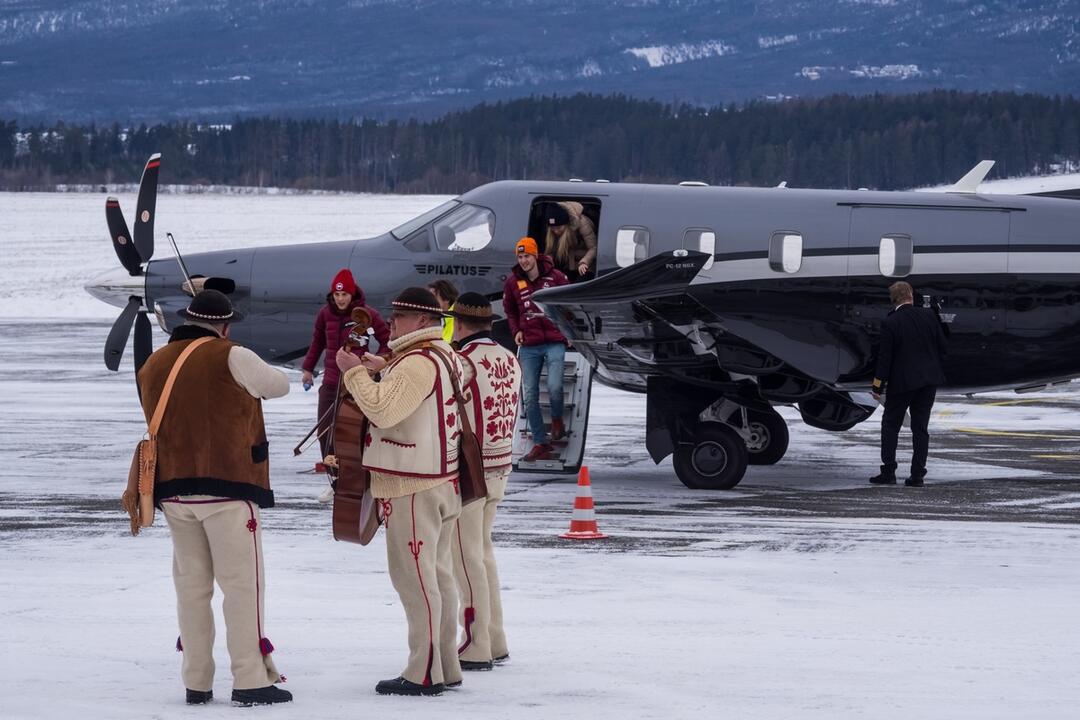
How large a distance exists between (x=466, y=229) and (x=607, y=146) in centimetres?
12095

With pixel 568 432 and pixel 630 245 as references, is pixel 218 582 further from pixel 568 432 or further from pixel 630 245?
pixel 630 245

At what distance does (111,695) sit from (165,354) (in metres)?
1.50

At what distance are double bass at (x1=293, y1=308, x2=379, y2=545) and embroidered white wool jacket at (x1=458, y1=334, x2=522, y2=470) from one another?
65 centimetres

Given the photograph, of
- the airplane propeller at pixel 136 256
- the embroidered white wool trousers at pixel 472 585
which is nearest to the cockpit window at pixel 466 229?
the airplane propeller at pixel 136 256

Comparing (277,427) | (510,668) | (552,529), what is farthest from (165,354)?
(277,427)

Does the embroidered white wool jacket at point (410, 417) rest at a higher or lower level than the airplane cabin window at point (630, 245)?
lower

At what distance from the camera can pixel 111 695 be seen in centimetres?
693

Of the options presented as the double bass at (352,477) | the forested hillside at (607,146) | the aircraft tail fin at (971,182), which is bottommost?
the double bass at (352,477)

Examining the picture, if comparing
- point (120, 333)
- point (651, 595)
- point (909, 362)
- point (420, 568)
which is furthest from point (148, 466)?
point (120, 333)

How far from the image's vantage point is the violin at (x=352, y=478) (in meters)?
6.95

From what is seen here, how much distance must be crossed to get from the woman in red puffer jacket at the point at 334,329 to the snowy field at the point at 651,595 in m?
0.91

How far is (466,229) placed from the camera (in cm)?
1514

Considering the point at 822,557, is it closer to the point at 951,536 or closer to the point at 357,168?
the point at 951,536

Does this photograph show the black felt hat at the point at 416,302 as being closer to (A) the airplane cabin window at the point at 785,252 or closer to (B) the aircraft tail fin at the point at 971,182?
(A) the airplane cabin window at the point at 785,252
